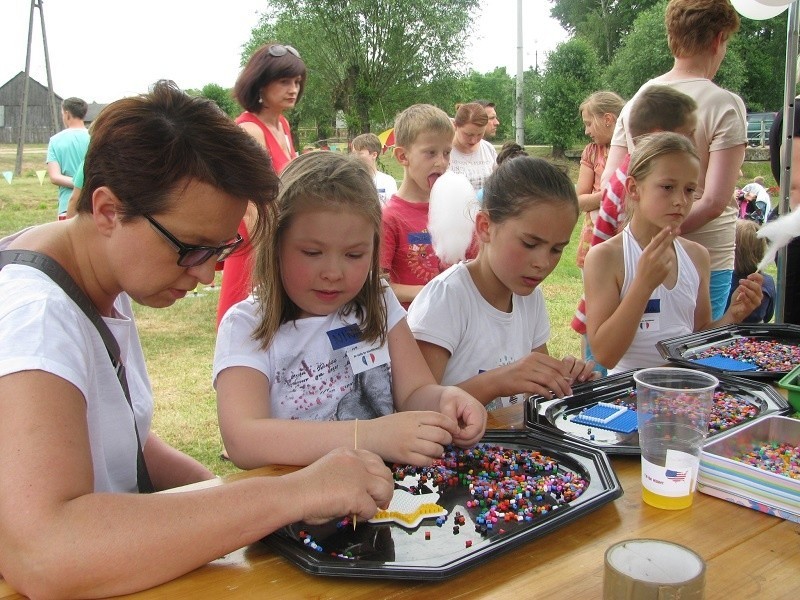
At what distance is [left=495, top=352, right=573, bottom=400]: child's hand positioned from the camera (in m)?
1.59

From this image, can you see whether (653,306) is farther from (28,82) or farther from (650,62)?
(650,62)

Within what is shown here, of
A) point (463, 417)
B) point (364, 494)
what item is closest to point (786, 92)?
point (463, 417)

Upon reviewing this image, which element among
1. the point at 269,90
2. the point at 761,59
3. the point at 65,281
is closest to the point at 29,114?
the point at 269,90

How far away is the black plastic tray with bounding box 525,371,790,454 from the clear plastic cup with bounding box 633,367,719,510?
0.14 metres

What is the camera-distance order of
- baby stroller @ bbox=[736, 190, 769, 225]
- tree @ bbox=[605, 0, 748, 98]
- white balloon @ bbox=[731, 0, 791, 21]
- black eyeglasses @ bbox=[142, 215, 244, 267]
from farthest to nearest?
tree @ bbox=[605, 0, 748, 98] < baby stroller @ bbox=[736, 190, 769, 225] < white balloon @ bbox=[731, 0, 791, 21] < black eyeglasses @ bbox=[142, 215, 244, 267]

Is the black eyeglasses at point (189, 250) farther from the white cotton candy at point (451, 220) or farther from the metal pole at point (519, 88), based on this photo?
the metal pole at point (519, 88)

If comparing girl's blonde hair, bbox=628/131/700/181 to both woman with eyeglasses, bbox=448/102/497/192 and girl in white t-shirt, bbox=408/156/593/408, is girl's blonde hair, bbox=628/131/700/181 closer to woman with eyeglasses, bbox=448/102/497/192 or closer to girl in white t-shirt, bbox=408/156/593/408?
girl in white t-shirt, bbox=408/156/593/408

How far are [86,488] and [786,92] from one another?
9.71 feet

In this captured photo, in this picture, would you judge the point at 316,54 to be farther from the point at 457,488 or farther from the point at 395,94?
the point at 457,488

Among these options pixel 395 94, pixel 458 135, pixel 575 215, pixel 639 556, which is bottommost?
pixel 639 556

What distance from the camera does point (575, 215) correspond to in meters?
2.00

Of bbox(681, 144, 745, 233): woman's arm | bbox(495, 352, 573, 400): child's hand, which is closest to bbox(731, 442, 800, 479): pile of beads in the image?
bbox(495, 352, 573, 400): child's hand

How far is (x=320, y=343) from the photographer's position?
1.62 m

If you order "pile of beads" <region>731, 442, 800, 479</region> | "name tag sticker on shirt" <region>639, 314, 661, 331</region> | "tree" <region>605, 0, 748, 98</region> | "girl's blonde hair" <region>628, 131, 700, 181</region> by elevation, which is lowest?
"name tag sticker on shirt" <region>639, 314, 661, 331</region>
